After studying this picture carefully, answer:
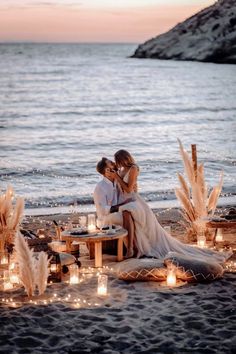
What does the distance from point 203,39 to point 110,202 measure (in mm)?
89753

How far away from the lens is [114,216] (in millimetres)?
8922

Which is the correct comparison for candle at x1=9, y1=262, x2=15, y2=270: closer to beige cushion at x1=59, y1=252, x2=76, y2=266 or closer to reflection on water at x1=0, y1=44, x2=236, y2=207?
beige cushion at x1=59, y1=252, x2=76, y2=266

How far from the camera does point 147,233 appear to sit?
8.85 metres

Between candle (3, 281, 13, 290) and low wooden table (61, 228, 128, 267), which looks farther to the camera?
low wooden table (61, 228, 128, 267)

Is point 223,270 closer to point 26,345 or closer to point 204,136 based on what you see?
point 26,345

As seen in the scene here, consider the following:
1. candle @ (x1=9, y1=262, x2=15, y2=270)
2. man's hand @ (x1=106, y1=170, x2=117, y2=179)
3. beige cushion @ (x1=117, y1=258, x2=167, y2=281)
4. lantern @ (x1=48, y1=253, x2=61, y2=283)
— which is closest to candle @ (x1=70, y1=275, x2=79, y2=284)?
lantern @ (x1=48, y1=253, x2=61, y2=283)

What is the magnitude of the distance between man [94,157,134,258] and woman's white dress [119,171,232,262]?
9cm

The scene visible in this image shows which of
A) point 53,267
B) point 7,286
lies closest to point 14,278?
point 7,286

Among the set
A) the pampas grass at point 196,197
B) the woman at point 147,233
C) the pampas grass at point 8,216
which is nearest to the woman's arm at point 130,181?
the woman at point 147,233

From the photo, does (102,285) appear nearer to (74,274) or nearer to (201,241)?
(74,274)

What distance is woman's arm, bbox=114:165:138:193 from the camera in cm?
886

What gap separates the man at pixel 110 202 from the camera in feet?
28.8

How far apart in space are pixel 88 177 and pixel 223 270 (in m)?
10.6

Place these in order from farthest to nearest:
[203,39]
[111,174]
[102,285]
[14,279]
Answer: [203,39] → [111,174] → [14,279] → [102,285]
